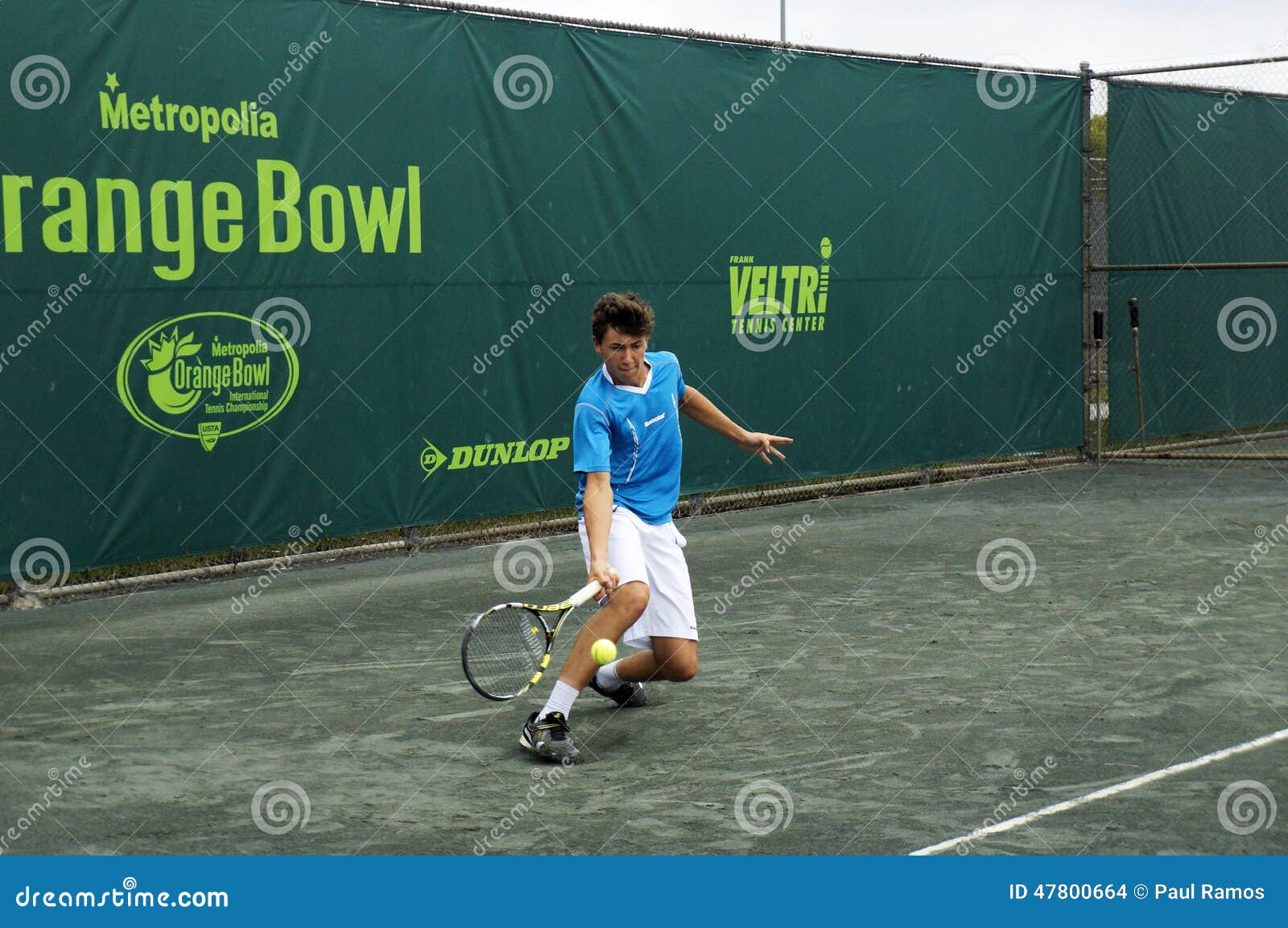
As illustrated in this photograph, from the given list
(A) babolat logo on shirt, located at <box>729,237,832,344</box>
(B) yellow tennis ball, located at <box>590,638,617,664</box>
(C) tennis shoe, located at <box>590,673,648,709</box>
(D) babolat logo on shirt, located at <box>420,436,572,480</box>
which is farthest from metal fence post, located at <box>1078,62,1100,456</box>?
(B) yellow tennis ball, located at <box>590,638,617,664</box>

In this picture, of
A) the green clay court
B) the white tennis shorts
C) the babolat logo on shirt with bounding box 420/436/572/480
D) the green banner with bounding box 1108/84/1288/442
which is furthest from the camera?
the green banner with bounding box 1108/84/1288/442

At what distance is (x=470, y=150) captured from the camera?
1061cm

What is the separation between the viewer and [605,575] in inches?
216

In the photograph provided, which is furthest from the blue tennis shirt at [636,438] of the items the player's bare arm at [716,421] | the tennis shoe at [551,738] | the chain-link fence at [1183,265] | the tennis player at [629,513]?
the chain-link fence at [1183,265]

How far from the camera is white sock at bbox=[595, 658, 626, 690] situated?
640 cm

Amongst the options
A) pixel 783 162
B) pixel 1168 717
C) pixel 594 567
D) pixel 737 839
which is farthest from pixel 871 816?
pixel 783 162

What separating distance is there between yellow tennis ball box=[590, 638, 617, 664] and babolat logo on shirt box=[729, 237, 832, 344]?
22.5ft

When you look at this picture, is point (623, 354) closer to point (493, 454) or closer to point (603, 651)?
point (603, 651)

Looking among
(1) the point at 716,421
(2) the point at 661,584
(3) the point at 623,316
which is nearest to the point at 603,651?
(2) the point at 661,584

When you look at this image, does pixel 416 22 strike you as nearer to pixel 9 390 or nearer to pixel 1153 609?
pixel 9 390

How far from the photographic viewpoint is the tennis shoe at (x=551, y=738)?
18.5ft

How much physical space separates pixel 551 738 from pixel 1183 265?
435 inches

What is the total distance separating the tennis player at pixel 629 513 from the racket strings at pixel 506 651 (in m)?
0.21

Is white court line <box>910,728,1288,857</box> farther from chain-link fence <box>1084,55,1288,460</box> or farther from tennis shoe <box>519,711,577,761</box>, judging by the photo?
chain-link fence <box>1084,55,1288,460</box>
